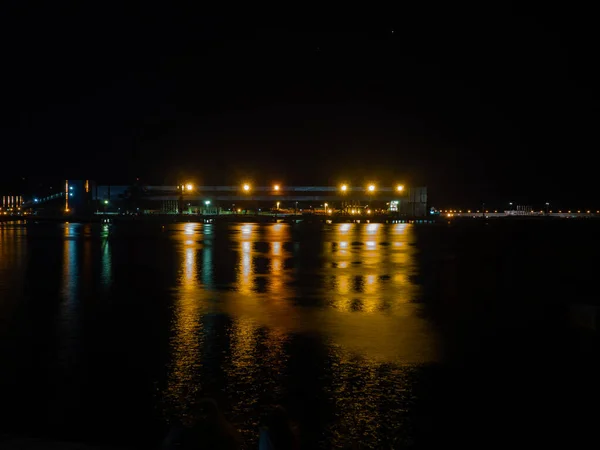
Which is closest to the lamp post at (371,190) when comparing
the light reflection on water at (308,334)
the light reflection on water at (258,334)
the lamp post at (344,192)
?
the lamp post at (344,192)

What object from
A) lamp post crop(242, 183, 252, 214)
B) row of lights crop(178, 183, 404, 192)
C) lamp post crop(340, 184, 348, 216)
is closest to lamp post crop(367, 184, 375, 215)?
row of lights crop(178, 183, 404, 192)

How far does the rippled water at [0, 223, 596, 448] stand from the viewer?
20.0 ft

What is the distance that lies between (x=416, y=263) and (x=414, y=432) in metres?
15.9

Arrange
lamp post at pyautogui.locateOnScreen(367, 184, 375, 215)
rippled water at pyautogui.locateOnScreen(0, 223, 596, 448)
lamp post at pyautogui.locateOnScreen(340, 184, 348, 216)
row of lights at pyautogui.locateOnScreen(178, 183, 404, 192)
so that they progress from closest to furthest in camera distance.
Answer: rippled water at pyautogui.locateOnScreen(0, 223, 596, 448), row of lights at pyautogui.locateOnScreen(178, 183, 404, 192), lamp post at pyautogui.locateOnScreen(367, 184, 375, 215), lamp post at pyautogui.locateOnScreen(340, 184, 348, 216)

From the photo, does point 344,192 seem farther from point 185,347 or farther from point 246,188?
point 185,347

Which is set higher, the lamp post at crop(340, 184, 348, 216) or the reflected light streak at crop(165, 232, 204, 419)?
the lamp post at crop(340, 184, 348, 216)

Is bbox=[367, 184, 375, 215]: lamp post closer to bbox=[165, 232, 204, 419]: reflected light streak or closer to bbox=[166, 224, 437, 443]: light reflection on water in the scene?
bbox=[166, 224, 437, 443]: light reflection on water

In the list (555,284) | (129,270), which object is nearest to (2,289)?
(129,270)

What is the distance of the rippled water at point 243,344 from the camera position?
20.0 feet

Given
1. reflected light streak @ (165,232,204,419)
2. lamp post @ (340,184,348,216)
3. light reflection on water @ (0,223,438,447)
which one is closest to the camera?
light reflection on water @ (0,223,438,447)

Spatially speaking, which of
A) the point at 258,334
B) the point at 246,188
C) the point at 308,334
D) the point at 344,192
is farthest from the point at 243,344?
the point at 344,192

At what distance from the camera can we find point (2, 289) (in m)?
14.5

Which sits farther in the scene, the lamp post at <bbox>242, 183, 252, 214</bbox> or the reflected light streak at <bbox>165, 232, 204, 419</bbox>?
the lamp post at <bbox>242, 183, 252, 214</bbox>

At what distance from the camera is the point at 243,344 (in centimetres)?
903
